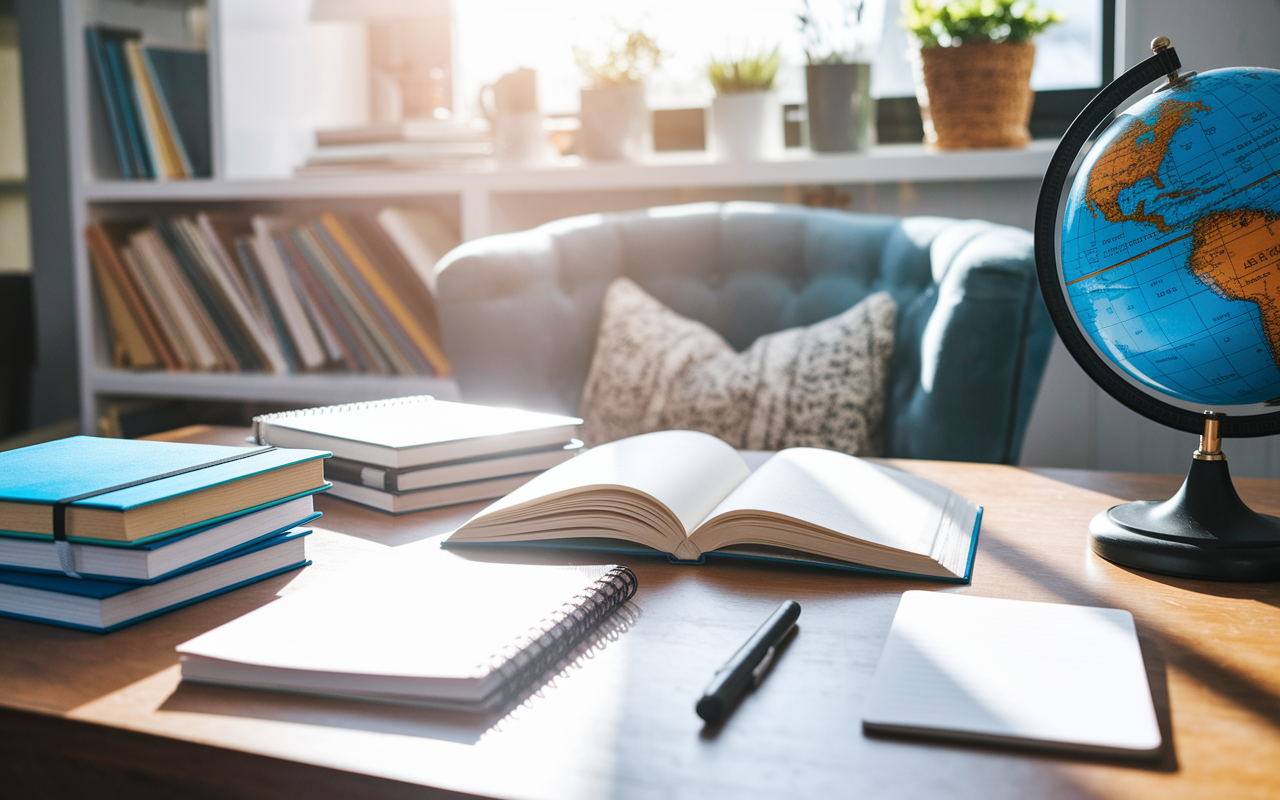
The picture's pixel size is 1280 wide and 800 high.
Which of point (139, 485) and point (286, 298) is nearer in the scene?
point (139, 485)

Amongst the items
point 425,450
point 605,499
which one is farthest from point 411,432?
point 605,499

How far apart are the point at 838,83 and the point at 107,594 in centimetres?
163

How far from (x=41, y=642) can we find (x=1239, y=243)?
2.65ft

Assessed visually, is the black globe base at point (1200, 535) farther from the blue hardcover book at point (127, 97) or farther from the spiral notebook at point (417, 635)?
the blue hardcover book at point (127, 97)

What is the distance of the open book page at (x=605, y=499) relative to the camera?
718mm

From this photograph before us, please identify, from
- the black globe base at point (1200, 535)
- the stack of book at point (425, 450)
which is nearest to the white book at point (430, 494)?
the stack of book at point (425, 450)

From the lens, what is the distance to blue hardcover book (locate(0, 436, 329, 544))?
0.57 metres

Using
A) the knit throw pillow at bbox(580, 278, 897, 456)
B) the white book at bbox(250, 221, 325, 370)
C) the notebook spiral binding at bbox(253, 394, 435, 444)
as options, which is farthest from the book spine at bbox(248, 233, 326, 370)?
the notebook spiral binding at bbox(253, 394, 435, 444)

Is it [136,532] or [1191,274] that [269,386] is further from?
[1191,274]

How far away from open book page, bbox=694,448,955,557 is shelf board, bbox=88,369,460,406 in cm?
131

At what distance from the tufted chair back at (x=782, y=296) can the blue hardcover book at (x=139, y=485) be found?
0.79 m

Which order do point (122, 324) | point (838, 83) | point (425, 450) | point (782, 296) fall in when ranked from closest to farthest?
point (425, 450) < point (782, 296) < point (838, 83) < point (122, 324)

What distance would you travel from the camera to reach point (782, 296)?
1.71 meters

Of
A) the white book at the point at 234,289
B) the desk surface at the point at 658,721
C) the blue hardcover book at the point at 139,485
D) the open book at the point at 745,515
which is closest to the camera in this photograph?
the desk surface at the point at 658,721
